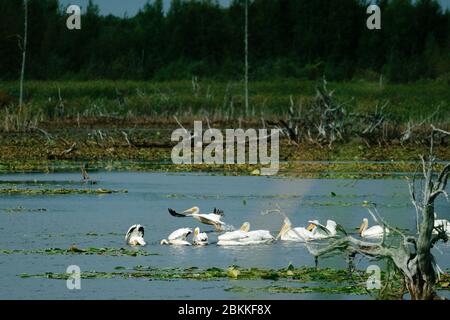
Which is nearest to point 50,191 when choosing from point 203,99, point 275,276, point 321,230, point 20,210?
point 20,210

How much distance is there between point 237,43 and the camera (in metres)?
84.8

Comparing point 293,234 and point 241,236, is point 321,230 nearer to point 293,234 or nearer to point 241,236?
point 293,234

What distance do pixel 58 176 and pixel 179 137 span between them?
479 inches

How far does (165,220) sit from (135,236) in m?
3.79

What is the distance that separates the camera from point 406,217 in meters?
24.8

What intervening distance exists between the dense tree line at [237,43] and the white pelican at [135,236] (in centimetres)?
5221

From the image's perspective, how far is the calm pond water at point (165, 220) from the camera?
16.5 m

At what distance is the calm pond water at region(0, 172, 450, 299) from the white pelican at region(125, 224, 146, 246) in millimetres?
182

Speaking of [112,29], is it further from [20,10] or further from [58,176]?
[58,176]

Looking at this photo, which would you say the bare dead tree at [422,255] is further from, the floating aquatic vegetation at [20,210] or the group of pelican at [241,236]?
the floating aquatic vegetation at [20,210]

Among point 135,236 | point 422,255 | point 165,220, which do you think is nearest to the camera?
point 422,255

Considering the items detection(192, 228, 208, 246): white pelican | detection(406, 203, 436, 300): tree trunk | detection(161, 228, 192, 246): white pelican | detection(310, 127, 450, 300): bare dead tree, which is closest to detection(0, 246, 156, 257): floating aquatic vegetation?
detection(161, 228, 192, 246): white pelican

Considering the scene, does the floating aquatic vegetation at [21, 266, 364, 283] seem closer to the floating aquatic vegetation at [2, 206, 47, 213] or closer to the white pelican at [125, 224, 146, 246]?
the white pelican at [125, 224, 146, 246]
